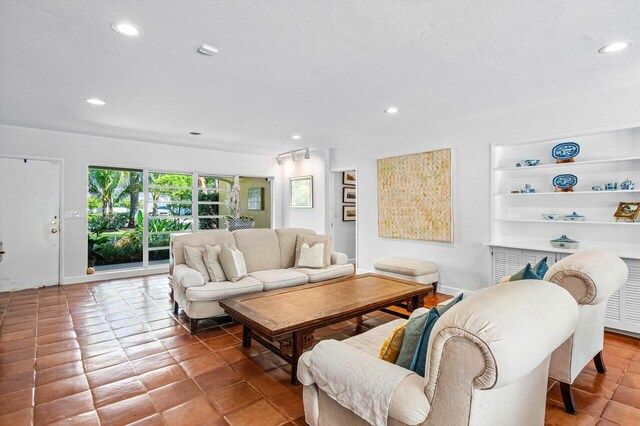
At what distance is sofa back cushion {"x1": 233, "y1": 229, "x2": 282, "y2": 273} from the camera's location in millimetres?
4219

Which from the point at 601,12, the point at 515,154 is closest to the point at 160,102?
the point at 601,12

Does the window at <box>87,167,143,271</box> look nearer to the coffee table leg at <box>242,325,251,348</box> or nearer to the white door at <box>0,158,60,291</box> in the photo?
the white door at <box>0,158,60,291</box>

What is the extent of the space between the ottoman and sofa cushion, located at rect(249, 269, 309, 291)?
1.44 meters

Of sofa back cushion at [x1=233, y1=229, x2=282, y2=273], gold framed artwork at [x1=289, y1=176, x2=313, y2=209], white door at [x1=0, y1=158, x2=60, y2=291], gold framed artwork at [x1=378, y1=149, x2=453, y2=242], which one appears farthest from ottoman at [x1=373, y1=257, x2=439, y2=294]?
white door at [x1=0, y1=158, x2=60, y2=291]

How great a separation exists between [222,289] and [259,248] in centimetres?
104

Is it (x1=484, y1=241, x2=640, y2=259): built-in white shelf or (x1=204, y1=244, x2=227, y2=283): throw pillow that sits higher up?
(x1=484, y1=241, x2=640, y2=259): built-in white shelf

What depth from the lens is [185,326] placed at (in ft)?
11.5

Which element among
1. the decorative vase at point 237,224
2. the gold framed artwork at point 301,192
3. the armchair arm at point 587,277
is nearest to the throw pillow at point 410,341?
the armchair arm at point 587,277

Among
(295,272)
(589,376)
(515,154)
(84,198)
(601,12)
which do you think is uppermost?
(601,12)

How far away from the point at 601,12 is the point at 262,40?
Result: 7.28 ft

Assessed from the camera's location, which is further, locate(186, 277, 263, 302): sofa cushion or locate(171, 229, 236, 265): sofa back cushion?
locate(171, 229, 236, 265): sofa back cushion

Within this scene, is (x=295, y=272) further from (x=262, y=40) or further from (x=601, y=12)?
(x=601, y=12)

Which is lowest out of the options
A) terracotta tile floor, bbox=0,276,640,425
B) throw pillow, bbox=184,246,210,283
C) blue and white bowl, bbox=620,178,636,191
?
terracotta tile floor, bbox=0,276,640,425

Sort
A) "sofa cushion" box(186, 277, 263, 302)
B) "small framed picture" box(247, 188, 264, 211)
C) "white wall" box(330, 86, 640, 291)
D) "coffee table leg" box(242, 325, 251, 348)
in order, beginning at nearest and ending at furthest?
1. "coffee table leg" box(242, 325, 251, 348)
2. "sofa cushion" box(186, 277, 263, 302)
3. "white wall" box(330, 86, 640, 291)
4. "small framed picture" box(247, 188, 264, 211)
